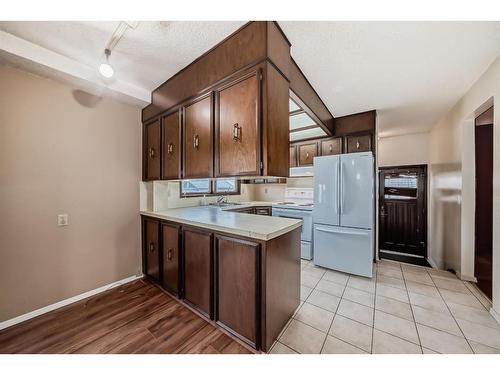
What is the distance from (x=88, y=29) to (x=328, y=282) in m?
3.64

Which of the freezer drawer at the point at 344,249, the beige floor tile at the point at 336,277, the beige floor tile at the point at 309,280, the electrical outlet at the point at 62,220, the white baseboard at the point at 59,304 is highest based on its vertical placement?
the electrical outlet at the point at 62,220

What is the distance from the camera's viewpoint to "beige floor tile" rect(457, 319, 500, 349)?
154 centimetres

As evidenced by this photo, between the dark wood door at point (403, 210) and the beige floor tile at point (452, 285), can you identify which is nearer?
the beige floor tile at point (452, 285)

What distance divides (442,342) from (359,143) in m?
2.68

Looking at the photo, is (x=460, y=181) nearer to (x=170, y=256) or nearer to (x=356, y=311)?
(x=356, y=311)

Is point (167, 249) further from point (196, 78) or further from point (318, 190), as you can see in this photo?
point (318, 190)

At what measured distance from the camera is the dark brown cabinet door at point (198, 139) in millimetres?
1838

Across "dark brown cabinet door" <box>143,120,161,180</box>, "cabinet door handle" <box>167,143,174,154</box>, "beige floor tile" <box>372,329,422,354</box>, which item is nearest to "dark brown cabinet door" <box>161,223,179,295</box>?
"dark brown cabinet door" <box>143,120,161,180</box>

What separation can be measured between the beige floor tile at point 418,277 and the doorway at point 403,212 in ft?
3.50

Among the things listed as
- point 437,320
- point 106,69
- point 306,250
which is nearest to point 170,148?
point 106,69

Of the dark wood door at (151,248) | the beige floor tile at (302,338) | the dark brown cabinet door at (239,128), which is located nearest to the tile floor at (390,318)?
the beige floor tile at (302,338)

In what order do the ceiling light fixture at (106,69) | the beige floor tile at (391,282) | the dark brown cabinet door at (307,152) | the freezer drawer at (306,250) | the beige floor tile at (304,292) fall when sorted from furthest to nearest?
the dark brown cabinet door at (307,152), the freezer drawer at (306,250), the beige floor tile at (391,282), the beige floor tile at (304,292), the ceiling light fixture at (106,69)

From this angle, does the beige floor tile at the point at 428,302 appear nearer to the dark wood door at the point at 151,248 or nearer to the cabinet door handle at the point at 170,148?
the dark wood door at the point at 151,248
